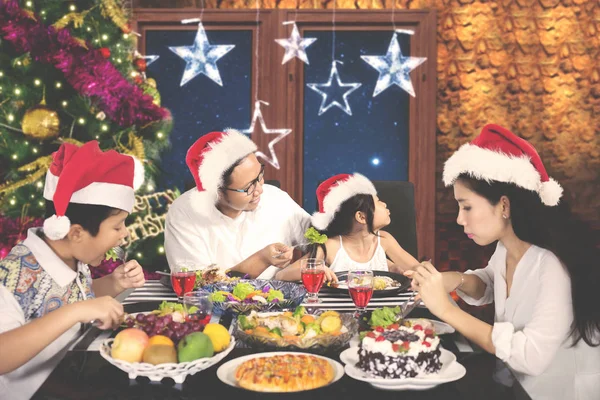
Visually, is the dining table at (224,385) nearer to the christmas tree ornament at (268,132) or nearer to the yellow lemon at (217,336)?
the yellow lemon at (217,336)

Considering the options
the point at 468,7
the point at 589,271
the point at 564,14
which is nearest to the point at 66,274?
the point at 589,271

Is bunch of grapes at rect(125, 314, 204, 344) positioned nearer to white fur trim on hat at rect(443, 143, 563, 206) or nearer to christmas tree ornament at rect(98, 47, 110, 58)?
white fur trim on hat at rect(443, 143, 563, 206)

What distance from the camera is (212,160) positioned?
2.71 m

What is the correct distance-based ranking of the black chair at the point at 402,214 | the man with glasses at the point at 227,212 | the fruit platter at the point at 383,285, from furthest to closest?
the black chair at the point at 402,214 < the man with glasses at the point at 227,212 < the fruit platter at the point at 383,285

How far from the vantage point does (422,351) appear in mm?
1265

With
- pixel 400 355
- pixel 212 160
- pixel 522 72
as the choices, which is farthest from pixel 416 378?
pixel 522 72

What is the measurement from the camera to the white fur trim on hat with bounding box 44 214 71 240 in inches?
60.4

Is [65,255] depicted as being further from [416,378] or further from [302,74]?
[302,74]

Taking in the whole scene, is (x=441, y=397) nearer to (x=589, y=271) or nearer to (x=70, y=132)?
(x=589, y=271)

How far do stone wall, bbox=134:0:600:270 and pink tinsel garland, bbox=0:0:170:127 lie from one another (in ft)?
4.25

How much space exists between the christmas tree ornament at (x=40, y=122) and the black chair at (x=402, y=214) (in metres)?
1.79

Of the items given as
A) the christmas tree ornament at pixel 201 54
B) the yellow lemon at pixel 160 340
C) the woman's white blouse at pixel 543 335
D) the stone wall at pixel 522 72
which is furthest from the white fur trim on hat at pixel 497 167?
the christmas tree ornament at pixel 201 54

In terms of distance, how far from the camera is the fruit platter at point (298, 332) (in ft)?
4.80

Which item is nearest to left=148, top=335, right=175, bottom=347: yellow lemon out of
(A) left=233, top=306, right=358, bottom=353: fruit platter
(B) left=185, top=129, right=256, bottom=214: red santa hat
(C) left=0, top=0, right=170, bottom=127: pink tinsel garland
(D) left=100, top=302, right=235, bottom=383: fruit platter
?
(D) left=100, top=302, right=235, bottom=383: fruit platter
